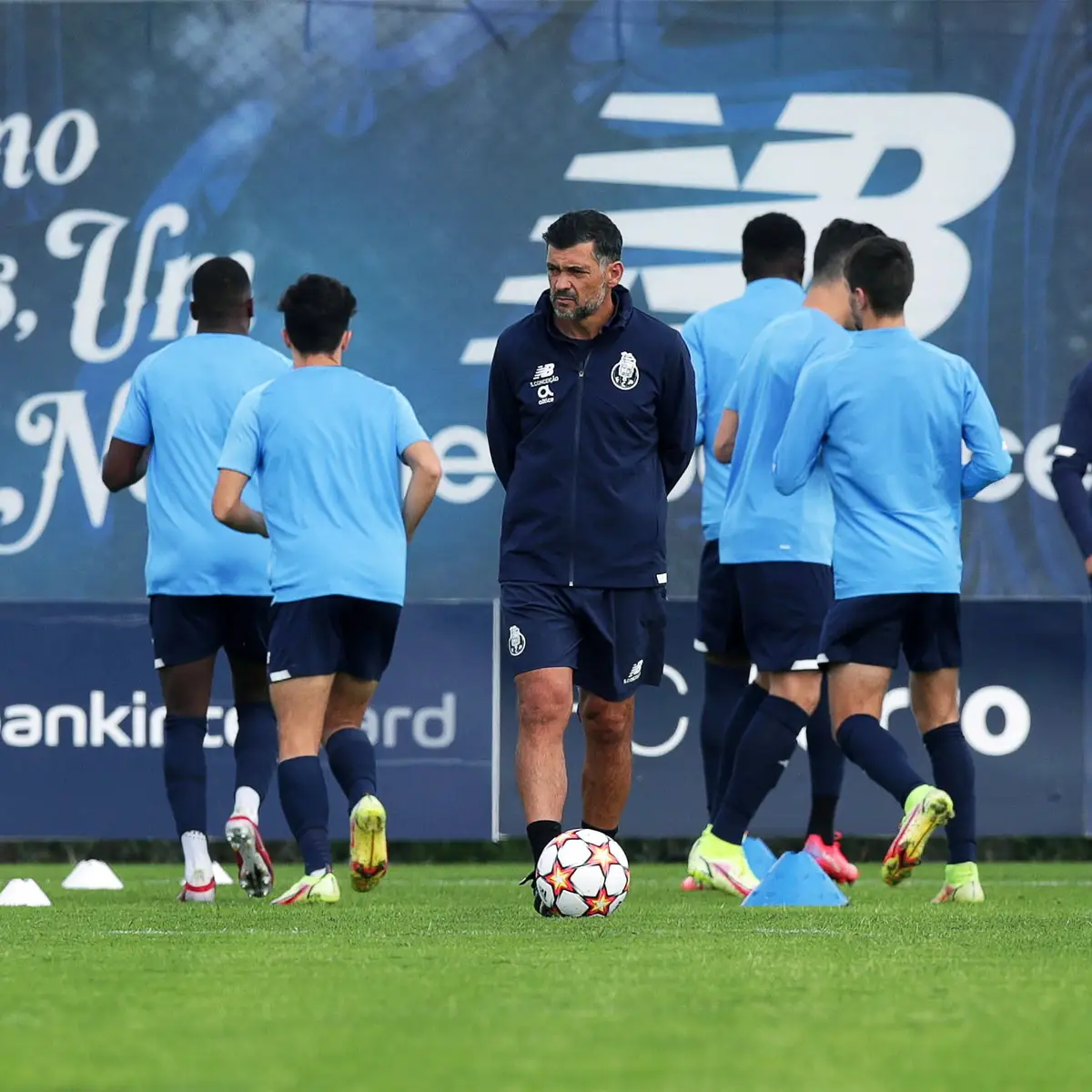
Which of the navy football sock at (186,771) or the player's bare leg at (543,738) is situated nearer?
the player's bare leg at (543,738)

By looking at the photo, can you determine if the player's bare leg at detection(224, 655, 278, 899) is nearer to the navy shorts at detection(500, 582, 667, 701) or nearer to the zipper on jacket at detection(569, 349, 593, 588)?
the navy shorts at detection(500, 582, 667, 701)

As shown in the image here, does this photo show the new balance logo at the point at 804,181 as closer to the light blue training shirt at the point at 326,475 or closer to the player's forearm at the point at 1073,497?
the player's forearm at the point at 1073,497

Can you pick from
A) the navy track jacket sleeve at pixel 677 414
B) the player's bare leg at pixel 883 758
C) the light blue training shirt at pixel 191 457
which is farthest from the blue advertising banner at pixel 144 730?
the navy track jacket sleeve at pixel 677 414

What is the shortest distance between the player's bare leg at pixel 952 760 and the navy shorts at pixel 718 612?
999 mm

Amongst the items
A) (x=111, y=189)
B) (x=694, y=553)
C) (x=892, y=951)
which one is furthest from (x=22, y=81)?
(x=892, y=951)

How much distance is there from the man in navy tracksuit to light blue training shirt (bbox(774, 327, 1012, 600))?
738 millimetres

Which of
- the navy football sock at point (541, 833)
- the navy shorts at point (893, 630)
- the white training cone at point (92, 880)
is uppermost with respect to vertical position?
the navy shorts at point (893, 630)

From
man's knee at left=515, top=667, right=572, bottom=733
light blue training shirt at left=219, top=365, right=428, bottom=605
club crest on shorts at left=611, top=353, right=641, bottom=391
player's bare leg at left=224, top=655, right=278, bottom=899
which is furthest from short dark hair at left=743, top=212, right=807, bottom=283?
man's knee at left=515, top=667, right=572, bottom=733

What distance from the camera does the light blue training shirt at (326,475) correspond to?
23.9 feet

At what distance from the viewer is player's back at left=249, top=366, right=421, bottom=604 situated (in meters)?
7.28

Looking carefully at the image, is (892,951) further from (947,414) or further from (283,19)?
(283,19)

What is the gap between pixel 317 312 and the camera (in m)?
7.44

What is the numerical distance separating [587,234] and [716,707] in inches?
104

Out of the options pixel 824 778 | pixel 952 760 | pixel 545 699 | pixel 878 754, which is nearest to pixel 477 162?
pixel 824 778
